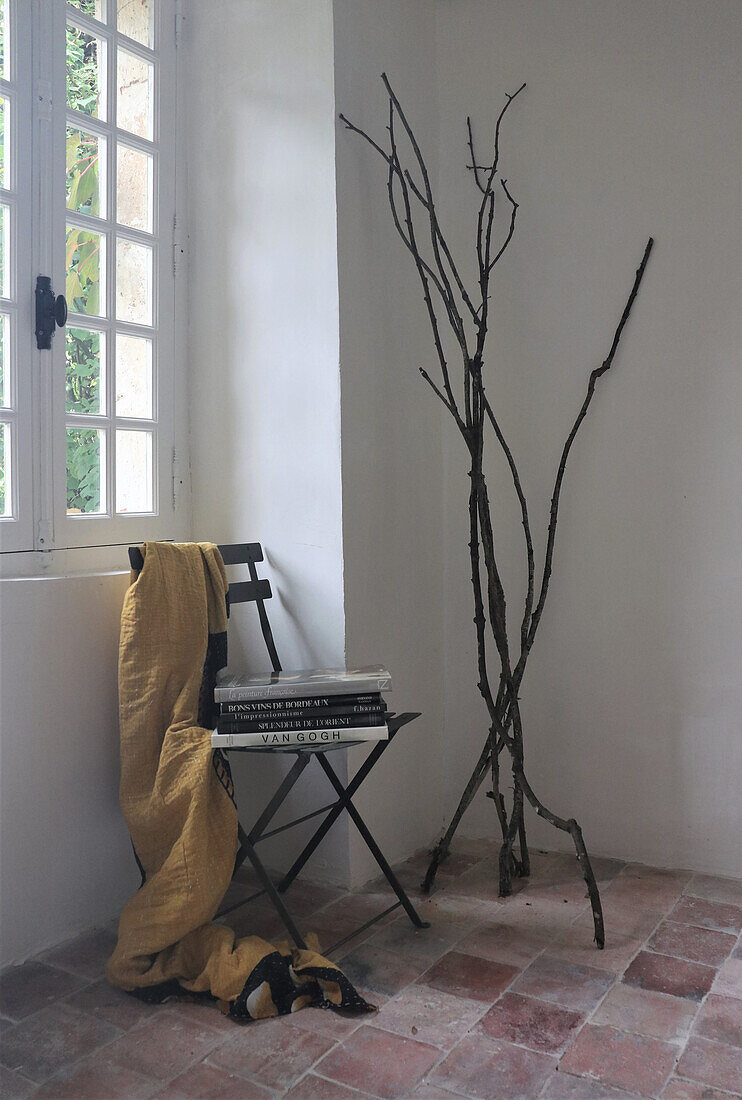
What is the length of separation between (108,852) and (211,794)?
Answer: 476 mm

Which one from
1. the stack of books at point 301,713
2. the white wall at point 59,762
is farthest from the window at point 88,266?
the stack of books at point 301,713

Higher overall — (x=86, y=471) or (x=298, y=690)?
(x=86, y=471)

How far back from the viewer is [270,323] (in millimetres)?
2715

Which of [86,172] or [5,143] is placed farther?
[86,172]

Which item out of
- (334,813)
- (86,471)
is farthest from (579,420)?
(86,471)

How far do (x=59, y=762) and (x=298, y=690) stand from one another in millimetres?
648

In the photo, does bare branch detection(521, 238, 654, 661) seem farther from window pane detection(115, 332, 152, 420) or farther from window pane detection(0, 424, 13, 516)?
window pane detection(0, 424, 13, 516)

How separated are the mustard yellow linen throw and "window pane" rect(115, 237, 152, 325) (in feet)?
2.56

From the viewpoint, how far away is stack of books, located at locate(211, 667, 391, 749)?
2.14 meters

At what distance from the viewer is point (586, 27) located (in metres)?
2.81

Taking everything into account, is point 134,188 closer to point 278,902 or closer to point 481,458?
point 481,458

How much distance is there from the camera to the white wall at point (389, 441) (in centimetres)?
264

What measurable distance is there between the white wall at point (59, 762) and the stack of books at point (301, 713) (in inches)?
16.4

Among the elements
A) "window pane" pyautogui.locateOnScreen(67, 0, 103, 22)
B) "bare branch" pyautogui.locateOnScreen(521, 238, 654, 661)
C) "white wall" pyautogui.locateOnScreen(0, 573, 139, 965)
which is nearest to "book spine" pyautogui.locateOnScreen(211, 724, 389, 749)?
"white wall" pyautogui.locateOnScreen(0, 573, 139, 965)
